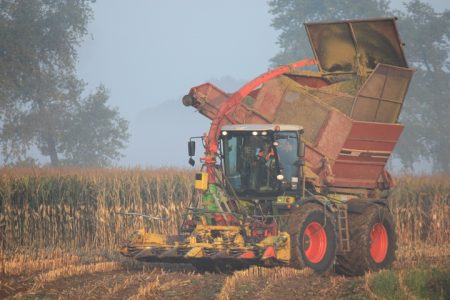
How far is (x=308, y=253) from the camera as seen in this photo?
1346 centimetres

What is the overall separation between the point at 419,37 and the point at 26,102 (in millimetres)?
24943

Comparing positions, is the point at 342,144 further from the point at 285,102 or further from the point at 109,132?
the point at 109,132

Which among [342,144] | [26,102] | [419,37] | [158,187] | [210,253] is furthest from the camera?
[419,37]

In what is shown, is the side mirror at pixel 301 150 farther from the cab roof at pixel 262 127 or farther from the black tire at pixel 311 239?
the black tire at pixel 311 239

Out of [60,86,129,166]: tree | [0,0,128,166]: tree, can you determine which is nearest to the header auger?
[0,0,128,166]: tree

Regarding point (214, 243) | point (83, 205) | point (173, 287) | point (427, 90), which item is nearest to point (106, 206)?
point (83, 205)

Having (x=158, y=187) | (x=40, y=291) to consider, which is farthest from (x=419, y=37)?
(x=40, y=291)

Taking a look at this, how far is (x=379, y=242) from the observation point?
14922 mm

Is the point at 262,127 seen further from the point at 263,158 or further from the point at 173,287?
the point at 173,287

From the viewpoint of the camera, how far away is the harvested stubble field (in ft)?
36.7

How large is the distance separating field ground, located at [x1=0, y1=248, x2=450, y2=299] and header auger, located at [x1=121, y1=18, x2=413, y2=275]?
0.48 meters

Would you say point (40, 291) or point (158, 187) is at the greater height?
point (158, 187)

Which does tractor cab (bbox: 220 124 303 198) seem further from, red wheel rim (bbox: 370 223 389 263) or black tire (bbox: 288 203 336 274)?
red wheel rim (bbox: 370 223 389 263)

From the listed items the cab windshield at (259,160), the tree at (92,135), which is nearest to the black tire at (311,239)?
the cab windshield at (259,160)
